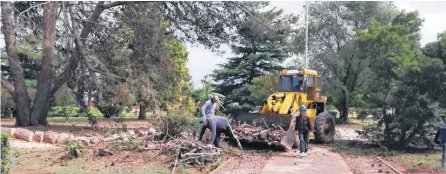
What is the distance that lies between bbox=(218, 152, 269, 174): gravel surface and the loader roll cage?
4609 mm

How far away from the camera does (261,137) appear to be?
15.9m

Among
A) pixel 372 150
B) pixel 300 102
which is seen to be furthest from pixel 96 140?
pixel 372 150

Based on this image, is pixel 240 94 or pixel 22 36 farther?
pixel 240 94

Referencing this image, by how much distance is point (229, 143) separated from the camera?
15992mm

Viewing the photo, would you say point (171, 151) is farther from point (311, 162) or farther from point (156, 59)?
point (156, 59)

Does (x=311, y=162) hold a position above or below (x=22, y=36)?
below

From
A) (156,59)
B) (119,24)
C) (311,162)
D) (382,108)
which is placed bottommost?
(311,162)

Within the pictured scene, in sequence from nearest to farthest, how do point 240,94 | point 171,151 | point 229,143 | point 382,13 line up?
point 171,151
point 229,143
point 240,94
point 382,13

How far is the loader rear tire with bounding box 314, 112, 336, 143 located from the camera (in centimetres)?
1861

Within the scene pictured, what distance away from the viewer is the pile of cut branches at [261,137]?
1576 centimetres

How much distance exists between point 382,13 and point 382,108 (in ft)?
97.4

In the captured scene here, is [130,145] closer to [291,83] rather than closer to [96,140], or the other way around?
[96,140]

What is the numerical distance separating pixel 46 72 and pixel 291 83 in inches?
473

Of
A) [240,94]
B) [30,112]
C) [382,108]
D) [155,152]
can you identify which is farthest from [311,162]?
[240,94]
